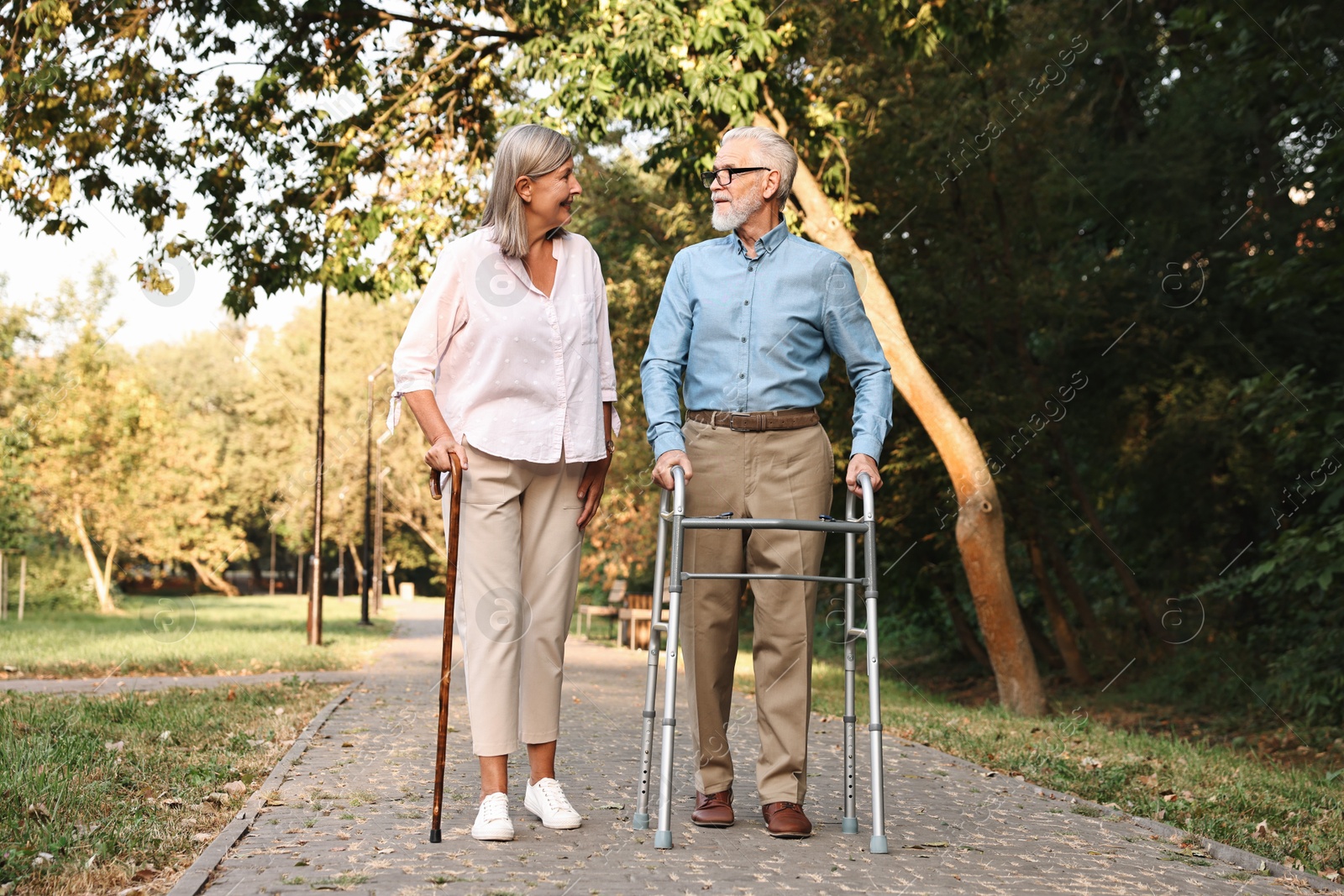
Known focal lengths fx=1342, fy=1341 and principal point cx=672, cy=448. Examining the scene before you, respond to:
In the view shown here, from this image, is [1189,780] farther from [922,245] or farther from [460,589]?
[922,245]

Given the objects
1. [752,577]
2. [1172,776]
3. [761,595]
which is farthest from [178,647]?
[752,577]

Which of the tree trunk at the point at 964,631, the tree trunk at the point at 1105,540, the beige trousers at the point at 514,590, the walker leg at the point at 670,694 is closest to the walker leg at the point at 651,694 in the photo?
the walker leg at the point at 670,694

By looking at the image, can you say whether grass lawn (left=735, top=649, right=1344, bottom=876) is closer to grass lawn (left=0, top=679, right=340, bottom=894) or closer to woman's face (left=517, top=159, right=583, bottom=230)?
woman's face (left=517, top=159, right=583, bottom=230)

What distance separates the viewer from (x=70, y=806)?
5262 millimetres

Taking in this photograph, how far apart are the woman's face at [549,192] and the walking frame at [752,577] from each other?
1080 mm

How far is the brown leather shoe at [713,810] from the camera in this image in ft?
16.4

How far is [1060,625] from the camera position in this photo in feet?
57.9

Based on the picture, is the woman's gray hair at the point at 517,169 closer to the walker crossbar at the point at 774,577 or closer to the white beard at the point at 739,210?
the white beard at the point at 739,210

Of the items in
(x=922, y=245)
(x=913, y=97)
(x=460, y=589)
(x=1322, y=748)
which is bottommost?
(x=1322, y=748)

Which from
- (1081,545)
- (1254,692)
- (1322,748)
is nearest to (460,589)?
(1322,748)

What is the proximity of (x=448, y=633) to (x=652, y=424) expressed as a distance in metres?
1.07

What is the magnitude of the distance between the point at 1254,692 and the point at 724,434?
10.6 meters

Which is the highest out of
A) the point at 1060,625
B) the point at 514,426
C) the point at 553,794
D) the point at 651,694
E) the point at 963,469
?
the point at 963,469

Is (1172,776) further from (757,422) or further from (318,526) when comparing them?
(318,526)
